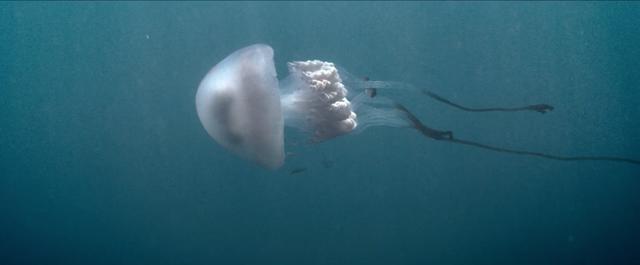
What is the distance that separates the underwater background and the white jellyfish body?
5.62 metres

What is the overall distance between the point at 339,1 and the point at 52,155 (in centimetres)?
731

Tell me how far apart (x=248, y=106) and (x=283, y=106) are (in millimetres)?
562

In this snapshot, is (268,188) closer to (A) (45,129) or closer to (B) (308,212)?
(B) (308,212)

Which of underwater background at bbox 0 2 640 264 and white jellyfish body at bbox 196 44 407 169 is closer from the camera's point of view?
white jellyfish body at bbox 196 44 407 169

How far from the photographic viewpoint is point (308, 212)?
10.1m

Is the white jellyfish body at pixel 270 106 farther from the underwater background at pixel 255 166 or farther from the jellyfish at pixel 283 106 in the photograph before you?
the underwater background at pixel 255 166

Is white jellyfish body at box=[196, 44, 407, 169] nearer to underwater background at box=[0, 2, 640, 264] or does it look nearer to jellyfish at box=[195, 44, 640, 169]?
jellyfish at box=[195, 44, 640, 169]

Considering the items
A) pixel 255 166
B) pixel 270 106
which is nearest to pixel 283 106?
pixel 270 106

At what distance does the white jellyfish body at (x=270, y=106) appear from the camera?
11.6ft

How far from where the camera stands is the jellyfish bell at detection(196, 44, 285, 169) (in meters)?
3.50

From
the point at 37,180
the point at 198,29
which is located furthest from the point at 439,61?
the point at 37,180

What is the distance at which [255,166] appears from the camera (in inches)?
386

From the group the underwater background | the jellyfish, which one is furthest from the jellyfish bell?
the underwater background

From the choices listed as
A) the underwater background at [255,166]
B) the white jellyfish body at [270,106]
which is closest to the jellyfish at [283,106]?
the white jellyfish body at [270,106]
